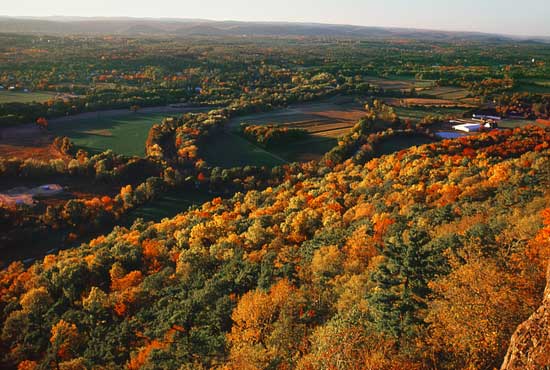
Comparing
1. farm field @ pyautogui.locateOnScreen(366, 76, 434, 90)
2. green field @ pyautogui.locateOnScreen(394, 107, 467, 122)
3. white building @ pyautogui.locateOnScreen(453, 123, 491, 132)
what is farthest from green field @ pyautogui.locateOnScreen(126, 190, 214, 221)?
farm field @ pyautogui.locateOnScreen(366, 76, 434, 90)

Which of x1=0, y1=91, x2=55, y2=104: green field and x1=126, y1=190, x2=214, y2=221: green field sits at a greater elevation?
x1=0, y1=91, x2=55, y2=104: green field

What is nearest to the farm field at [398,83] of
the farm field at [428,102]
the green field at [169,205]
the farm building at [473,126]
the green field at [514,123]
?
the farm field at [428,102]

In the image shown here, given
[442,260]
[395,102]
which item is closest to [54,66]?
[395,102]

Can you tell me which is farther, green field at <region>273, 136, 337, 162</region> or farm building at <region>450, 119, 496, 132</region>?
farm building at <region>450, 119, 496, 132</region>

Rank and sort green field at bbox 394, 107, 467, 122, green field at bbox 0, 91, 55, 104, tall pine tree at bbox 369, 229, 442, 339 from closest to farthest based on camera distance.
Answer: tall pine tree at bbox 369, 229, 442, 339
green field at bbox 394, 107, 467, 122
green field at bbox 0, 91, 55, 104

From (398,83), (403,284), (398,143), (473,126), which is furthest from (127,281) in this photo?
(398,83)

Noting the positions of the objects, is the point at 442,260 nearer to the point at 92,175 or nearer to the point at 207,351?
the point at 207,351

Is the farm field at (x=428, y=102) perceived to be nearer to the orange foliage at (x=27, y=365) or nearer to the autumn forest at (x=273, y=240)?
the autumn forest at (x=273, y=240)

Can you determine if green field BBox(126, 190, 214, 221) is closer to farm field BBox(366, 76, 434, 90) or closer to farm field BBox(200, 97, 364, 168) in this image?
farm field BBox(200, 97, 364, 168)

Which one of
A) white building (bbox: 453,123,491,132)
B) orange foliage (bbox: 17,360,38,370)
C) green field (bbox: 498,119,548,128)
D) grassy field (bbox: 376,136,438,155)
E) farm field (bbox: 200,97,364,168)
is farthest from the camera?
green field (bbox: 498,119,548,128)
